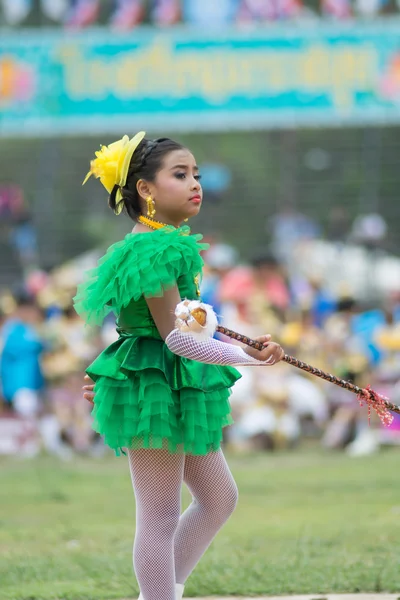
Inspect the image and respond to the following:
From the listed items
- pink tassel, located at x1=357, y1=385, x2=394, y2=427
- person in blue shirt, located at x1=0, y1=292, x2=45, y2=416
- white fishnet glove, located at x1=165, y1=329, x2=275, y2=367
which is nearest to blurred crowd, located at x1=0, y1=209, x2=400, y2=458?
person in blue shirt, located at x1=0, y1=292, x2=45, y2=416

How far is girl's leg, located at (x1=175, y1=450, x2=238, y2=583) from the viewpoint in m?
3.73

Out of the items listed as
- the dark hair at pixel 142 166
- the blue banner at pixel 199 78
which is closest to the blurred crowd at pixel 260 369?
the blue banner at pixel 199 78

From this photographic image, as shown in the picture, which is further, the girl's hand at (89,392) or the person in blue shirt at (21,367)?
the person in blue shirt at (21,367)

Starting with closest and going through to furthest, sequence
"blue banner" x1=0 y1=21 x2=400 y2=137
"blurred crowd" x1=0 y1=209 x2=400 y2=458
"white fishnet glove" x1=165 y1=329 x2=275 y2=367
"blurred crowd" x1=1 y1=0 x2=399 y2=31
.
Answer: "white fishnet glove" x1=165 y1=329 x2=275 y2=367
"blurred crowd" x1=0 y1=209 x2=400 y2=458
"blue banner" x1=0 y1=21 x2=400 y2=137
"blurred crowd" x1=1 y1=0 x2=399 y2=31

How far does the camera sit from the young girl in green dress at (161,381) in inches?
139

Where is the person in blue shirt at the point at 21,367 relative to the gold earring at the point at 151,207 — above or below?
below

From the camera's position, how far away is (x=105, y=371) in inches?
141

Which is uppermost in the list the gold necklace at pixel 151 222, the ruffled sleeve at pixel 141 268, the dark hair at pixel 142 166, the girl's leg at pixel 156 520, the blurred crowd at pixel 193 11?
the blurred crowd at pixel 193 11

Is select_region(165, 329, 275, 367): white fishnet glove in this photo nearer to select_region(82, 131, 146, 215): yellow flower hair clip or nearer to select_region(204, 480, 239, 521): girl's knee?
select_region(204, 480, 239, 521): girl's knee

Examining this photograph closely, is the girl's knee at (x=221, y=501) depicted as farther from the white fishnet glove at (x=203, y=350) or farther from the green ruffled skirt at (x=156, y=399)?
the white fishnet glove at (x=203, y=350)

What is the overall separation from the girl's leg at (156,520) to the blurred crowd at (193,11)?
9.68 m

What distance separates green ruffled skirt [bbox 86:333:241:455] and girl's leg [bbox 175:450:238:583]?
112 millimetres

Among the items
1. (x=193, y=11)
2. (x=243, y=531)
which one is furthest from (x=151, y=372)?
(x=193, y=11)

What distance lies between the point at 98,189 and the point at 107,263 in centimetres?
1152
